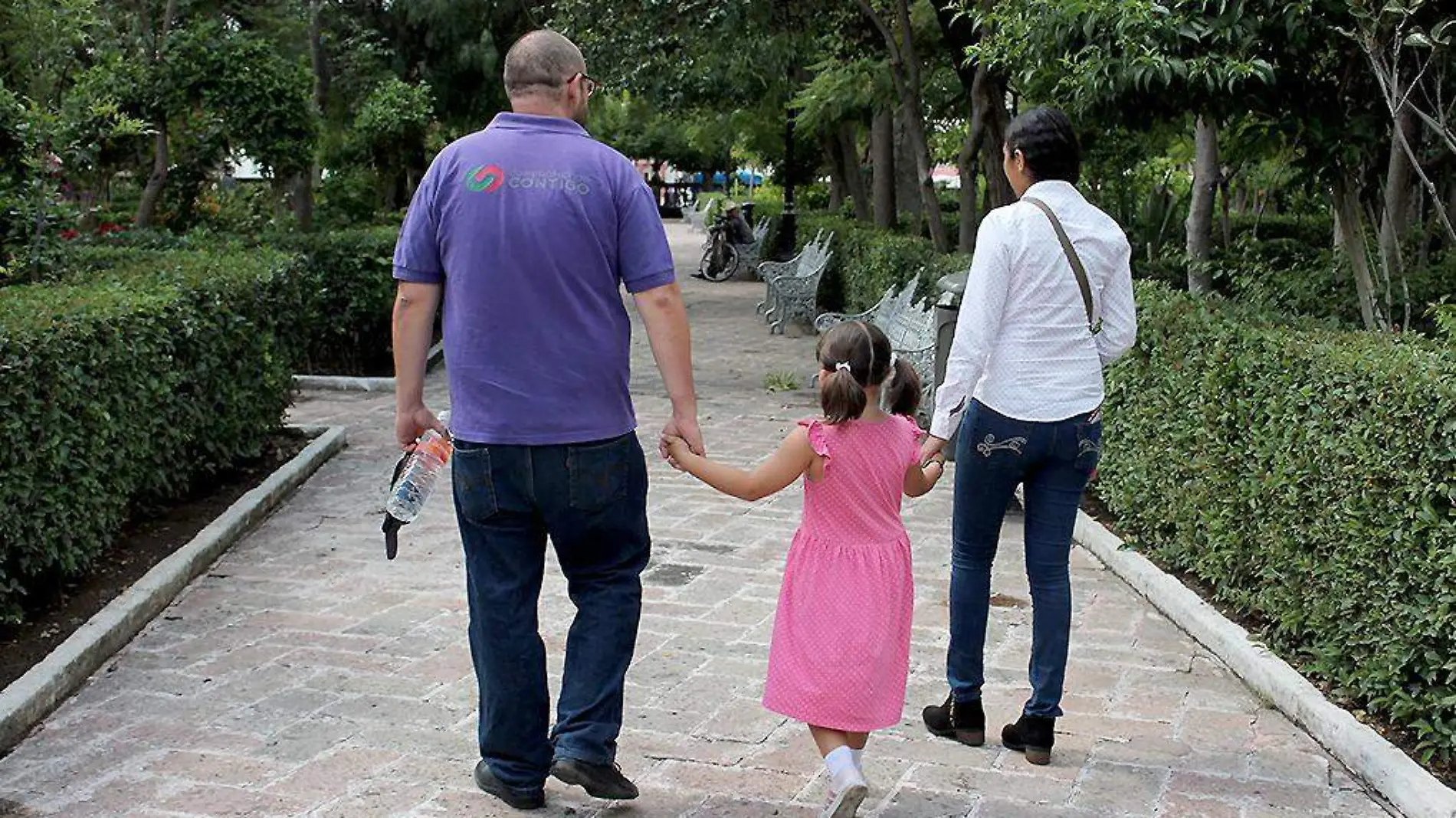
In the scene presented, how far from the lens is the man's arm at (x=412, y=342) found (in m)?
4.07

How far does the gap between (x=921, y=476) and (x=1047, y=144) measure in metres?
1.07

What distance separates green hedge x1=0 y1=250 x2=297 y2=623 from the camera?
5.60m

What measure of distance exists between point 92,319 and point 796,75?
56.4 feet

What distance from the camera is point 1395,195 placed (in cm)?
820

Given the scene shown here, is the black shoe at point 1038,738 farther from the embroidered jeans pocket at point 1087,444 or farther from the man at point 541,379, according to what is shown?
the man at point 541,379

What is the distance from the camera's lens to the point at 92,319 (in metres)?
6.30

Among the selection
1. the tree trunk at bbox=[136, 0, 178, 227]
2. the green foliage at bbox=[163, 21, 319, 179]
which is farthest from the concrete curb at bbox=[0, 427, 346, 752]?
the tree trunk at bbox=[136, 0, 178, 227]

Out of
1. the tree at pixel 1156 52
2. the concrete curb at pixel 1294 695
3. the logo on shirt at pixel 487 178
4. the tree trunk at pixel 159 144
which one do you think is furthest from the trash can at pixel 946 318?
the tree trunk at pixel 159 144

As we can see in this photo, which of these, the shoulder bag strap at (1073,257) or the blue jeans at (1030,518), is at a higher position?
the shoulder bag strap at (1073,257)

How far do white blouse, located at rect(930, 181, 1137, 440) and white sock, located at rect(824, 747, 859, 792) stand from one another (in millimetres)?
935

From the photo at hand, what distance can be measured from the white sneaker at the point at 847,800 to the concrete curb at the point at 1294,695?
1.55 metres

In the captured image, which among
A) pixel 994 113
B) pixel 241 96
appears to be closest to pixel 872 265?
pixel 994 113

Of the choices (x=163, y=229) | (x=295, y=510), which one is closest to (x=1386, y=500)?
(x=295, y=510)

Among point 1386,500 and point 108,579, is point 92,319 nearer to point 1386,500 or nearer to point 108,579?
point 108,579
